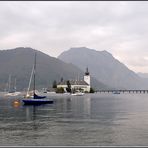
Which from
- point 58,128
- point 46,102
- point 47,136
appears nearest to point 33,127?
point 58,128

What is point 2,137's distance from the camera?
4522cm

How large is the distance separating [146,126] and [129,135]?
1108 cm

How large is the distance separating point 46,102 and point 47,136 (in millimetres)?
84293

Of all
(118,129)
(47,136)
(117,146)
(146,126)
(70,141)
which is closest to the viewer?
(117,146)

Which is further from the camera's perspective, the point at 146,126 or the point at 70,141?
the point at 146,126

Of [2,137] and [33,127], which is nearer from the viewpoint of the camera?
[2,137]

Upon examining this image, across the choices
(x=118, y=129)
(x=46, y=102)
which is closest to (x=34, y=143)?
(x=118, y=129)

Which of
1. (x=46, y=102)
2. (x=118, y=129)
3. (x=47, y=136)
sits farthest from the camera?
(x=46, y=102)

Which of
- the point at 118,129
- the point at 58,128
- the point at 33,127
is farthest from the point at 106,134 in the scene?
the point at 33,127

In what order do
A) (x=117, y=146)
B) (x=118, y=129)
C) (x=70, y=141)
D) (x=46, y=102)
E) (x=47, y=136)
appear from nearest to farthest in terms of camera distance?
(x=117, y=146), (x=70, y=141), (x=47, y=136), (x=118, y=129), (x=46, y=102)

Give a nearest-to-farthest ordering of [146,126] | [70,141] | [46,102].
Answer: [70,141] → [146,126] → [46,102]

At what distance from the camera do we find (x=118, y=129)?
53781mm

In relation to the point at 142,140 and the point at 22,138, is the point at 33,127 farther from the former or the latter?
the point at 142,140

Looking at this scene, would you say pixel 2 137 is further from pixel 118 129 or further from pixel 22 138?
pixel 118 129
